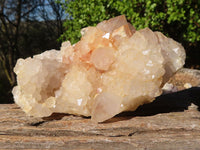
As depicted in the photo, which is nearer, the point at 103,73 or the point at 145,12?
the point at 103,73

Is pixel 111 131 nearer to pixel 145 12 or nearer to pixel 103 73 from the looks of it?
pixel 103 73

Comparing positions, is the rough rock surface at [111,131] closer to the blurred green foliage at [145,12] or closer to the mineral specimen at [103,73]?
the mineral specimen at [103,73]

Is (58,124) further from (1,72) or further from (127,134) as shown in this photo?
(1,72)

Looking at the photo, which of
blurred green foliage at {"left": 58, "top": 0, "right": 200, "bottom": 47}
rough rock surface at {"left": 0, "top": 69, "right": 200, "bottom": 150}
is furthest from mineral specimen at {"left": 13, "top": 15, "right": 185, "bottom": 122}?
blurred green foliage at {"left": 58, "top": 0, "right": 200, "bottom": 47}

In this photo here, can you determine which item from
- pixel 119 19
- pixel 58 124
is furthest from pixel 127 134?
pixel 119 19

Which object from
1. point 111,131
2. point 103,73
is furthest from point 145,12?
point 111,131

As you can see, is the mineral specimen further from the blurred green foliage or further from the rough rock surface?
the blurred green foliage

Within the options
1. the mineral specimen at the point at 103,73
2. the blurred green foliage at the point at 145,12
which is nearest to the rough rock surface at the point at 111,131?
the mineral specimen at the point at 103,73
